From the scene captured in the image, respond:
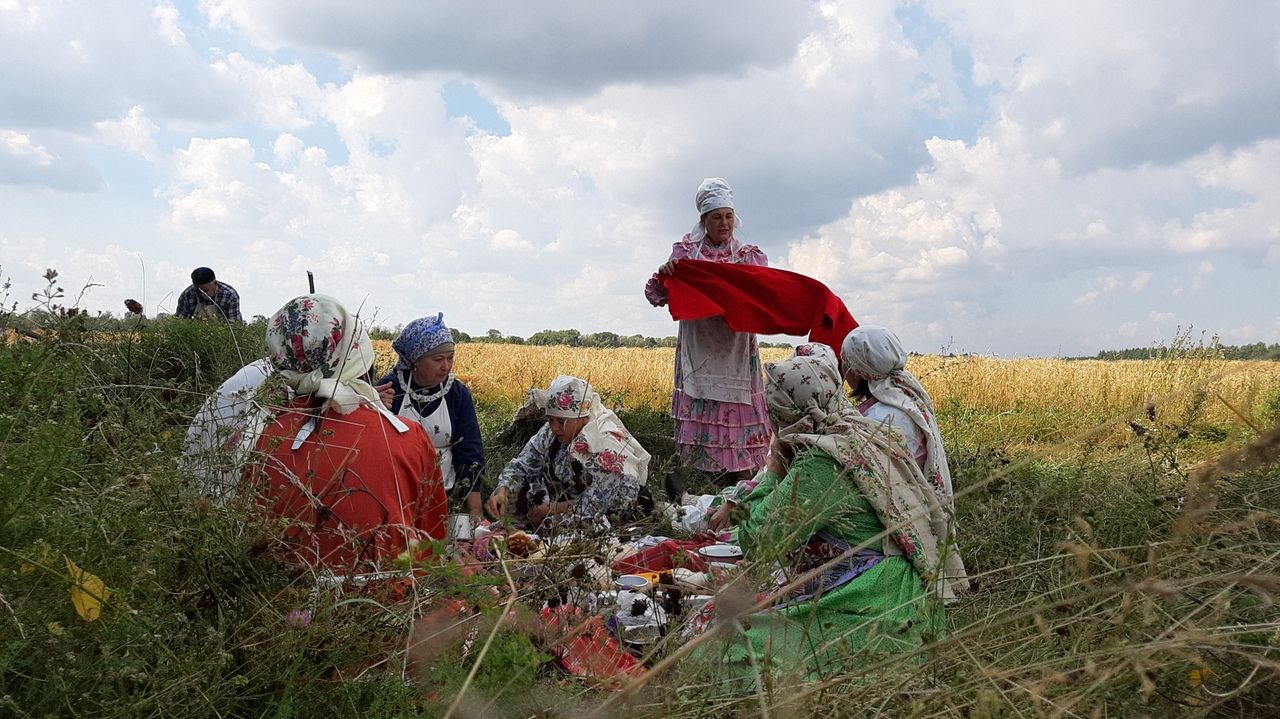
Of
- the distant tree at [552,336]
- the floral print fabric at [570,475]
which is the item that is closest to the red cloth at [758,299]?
the floral print fabric at [570,475]

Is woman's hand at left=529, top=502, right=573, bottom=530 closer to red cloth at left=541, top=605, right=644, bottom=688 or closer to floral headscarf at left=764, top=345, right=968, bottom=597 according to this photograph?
floral headscarf at left=764, top=345, right=968, bottom=597

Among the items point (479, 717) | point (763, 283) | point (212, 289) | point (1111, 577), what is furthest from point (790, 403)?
point (212, 289)

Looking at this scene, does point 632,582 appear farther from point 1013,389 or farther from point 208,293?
point 1013,389

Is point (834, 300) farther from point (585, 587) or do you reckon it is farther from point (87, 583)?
point (87, 583)

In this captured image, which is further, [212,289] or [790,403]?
[212,289]

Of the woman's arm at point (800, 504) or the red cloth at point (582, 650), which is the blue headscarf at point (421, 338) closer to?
the woman's arm at point (800, 504)

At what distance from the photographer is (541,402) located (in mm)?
6113

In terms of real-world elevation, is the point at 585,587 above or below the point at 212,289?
below

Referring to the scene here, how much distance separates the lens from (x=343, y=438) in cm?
297

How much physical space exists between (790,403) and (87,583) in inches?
100

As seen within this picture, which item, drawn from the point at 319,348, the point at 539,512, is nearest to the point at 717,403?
the point at 539,512

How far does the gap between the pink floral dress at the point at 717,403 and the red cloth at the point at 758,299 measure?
161mm

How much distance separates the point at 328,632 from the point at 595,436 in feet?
11.9

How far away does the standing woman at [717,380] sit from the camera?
683 centimetres
